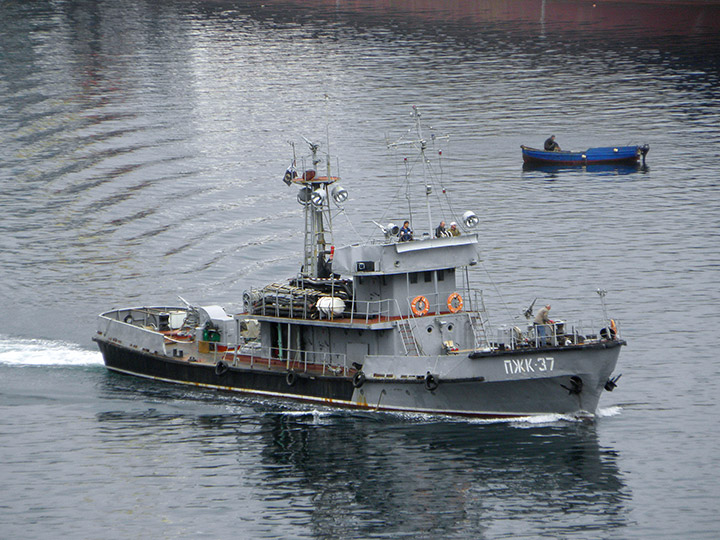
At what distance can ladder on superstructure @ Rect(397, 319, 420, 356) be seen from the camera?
47438 millimetres

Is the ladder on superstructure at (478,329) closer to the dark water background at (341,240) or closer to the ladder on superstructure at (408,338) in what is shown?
the ladder on superstructure at (408,338)

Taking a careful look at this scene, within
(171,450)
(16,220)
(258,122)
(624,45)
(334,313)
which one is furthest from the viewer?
(624,45)

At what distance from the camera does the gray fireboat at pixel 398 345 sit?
1799 inches

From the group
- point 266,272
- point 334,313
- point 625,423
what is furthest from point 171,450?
point 266,272

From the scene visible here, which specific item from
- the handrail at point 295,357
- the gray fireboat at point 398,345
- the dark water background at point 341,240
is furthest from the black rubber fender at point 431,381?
the handrail at point 295,357

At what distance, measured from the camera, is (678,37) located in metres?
150

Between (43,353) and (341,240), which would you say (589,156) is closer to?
(341,240)

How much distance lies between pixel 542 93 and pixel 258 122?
1220 inches

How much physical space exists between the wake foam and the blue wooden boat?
48.9m

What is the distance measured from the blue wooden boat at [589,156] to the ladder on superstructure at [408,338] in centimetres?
5145

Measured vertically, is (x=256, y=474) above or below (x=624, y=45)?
below

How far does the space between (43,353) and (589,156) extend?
181ft

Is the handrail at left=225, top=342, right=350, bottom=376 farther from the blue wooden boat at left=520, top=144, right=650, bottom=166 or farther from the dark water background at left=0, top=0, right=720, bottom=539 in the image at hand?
the blue wooden boat at left=520, top=144, right=650, bottom=166

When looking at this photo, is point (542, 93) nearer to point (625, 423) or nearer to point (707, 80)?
point (707, 80)
